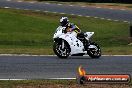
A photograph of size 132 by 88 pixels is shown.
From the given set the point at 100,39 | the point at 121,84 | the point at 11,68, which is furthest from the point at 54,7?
the point at 121,84

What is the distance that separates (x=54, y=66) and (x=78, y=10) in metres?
26.9

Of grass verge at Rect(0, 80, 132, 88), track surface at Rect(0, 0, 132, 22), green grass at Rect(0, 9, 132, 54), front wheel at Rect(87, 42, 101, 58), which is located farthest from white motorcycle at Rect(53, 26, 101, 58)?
track surface at Rect(0, 0, 132, 22)

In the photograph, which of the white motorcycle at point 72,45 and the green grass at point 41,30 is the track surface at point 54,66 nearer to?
the white motorcycle at point 72,45

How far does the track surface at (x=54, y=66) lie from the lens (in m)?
14.5

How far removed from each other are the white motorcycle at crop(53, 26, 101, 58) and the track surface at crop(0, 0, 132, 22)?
784 inches

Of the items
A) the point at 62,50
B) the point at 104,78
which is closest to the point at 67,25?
the point at 62,50

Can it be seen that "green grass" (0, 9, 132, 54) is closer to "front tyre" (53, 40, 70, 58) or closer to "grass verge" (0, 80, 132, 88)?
"front tyre" (53, 40, 70, 58)

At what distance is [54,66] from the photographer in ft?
53.5

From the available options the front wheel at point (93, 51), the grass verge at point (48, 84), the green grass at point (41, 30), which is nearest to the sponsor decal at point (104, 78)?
the grass verge at point (48, 84)

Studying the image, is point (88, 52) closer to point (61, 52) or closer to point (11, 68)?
point (61, 52)

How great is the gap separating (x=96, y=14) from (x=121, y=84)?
28985 mm

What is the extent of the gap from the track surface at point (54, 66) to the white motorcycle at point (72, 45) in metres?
0.21

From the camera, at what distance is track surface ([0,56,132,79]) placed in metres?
14.5

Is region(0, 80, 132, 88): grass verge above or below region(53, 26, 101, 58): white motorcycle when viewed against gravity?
above
